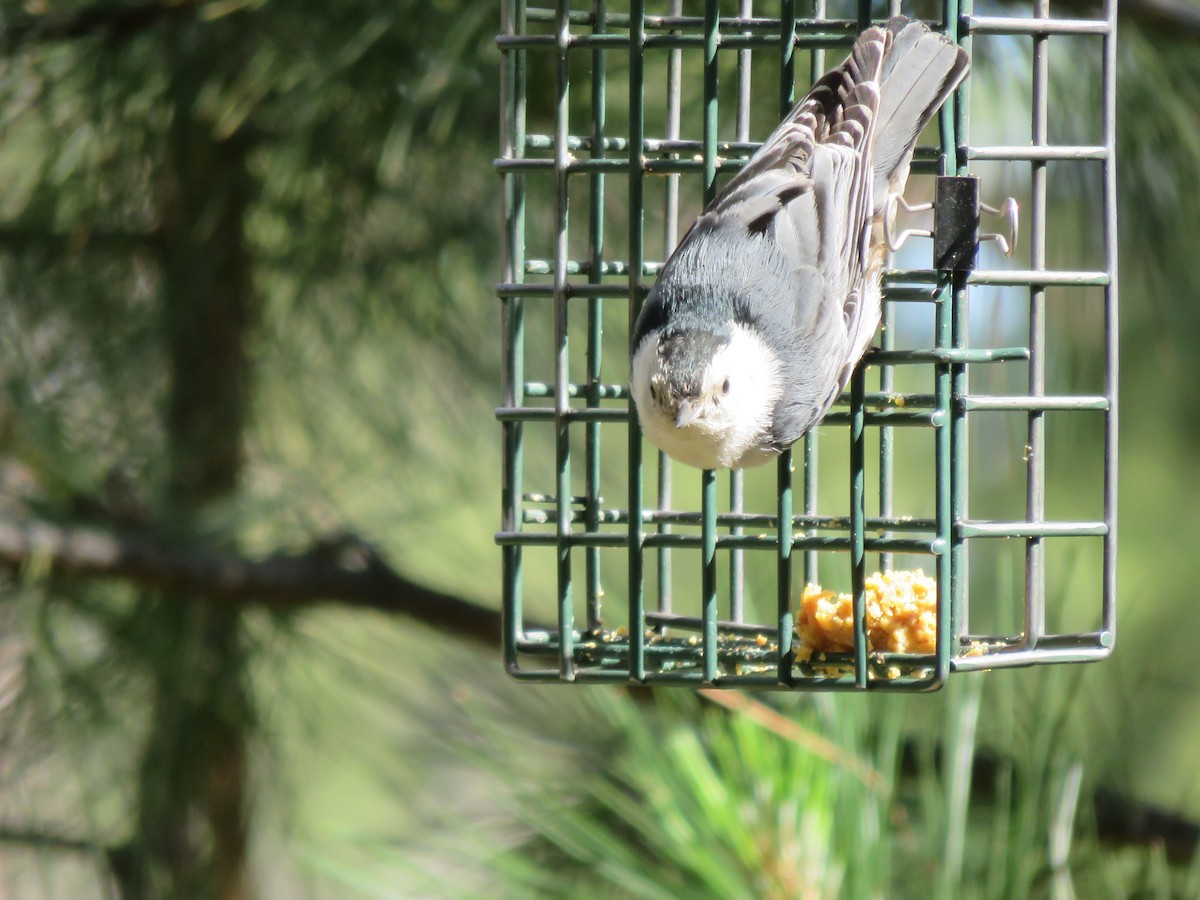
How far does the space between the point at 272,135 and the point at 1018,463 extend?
1876 millimetres

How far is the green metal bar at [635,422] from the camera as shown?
2070 millimetres

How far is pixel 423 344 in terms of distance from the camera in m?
3.55

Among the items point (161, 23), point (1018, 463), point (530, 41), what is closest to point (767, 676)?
point (530, 41)

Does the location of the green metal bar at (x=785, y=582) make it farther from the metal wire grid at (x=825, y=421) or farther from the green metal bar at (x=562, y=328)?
the green metal bar at (x=562, y=328)

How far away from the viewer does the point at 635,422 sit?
222cm

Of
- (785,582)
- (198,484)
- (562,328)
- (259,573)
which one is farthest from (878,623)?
(198,484)

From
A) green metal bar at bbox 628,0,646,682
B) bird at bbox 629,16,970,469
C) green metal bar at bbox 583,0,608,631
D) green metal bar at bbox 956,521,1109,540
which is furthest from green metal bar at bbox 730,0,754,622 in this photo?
green metal bar at bbox 956,521,1109,540

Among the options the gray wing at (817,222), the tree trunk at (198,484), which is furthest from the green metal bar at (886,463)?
the tree trunk at (198,484)

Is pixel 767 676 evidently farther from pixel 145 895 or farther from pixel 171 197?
pixel 171 197

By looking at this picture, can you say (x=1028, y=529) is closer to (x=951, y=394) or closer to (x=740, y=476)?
(x=951, y=394)

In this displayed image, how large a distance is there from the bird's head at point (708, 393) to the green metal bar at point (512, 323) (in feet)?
0.66

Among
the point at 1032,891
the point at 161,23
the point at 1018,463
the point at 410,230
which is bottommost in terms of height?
the point at 1032,891

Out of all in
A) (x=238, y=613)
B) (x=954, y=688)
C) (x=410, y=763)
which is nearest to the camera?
(x=954, y=688)

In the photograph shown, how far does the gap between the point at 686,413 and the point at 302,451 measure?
1848mm
